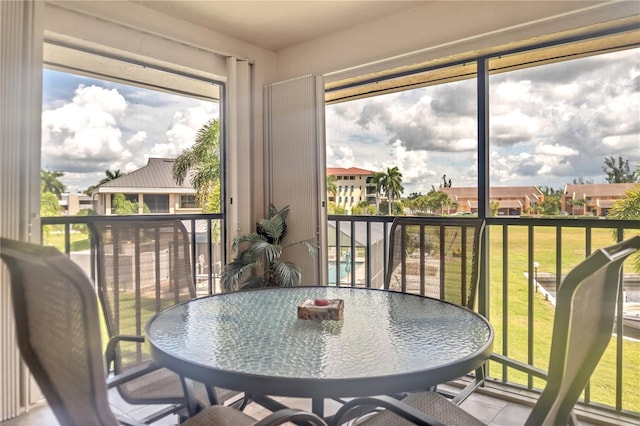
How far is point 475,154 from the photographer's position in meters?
2.97

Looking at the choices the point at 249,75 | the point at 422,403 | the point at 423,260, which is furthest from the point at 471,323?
the point at 249,75

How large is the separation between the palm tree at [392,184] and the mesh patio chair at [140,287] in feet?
6.23

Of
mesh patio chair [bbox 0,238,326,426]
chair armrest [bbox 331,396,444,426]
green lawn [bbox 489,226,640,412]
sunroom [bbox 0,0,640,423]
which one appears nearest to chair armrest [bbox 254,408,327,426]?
chair armrest [bbox 331,396,444,426]

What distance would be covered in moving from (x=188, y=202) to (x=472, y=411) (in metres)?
2.72

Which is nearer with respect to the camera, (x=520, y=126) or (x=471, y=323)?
(x=471, y=323)

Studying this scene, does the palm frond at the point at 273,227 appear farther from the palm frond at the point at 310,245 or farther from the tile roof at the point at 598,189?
the tile roof at the point at 598,189

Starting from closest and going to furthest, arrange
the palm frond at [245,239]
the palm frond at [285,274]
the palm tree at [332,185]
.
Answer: the palm frond at [285,274], the palm frond at [245,239], the palm tree at [332,185]

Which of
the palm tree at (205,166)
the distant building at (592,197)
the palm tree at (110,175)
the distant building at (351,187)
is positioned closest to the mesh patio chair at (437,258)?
the distant building at (592,197)

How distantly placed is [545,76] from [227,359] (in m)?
2.78

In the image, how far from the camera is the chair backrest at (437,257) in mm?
2100

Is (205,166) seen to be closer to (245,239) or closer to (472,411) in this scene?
(245,239)

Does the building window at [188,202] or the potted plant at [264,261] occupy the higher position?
the building window at [188,202]

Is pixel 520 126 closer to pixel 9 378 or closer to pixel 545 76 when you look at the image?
pixel 545 76

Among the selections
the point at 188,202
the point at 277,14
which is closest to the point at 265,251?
the point at 188,202
